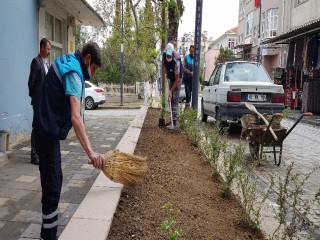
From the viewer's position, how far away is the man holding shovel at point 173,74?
8.25m

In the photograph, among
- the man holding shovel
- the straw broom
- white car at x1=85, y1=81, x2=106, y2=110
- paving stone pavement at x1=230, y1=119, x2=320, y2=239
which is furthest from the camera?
white car at x1=85, y1=81, x2=106, y2=110

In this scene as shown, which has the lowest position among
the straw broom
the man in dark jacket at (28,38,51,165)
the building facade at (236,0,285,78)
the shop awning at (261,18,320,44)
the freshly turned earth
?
the freshly turned earth

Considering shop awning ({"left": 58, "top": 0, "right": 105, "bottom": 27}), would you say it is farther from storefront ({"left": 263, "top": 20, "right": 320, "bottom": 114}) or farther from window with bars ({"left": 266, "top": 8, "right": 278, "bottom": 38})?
window with bars ({"left": 266, "top": 8, "right": 278, "bottom": 38})

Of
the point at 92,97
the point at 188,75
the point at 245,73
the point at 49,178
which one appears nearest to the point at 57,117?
the point at 49,178

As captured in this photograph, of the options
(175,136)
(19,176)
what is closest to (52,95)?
(19,176)

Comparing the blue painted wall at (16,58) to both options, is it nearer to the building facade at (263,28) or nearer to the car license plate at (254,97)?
the car license plate at (254,97)

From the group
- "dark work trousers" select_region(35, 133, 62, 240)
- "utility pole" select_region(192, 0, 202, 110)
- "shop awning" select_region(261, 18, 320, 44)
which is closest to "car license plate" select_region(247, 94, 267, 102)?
"utility pole" select_region(192, 0, 202, 110)

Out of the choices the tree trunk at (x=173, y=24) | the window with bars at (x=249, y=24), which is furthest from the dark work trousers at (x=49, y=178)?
the window with bars at (x=249, y=24)

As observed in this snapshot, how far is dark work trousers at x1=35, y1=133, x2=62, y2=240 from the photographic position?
3.10 metres

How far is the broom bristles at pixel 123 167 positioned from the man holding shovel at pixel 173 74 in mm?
4639

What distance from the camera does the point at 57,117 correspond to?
3002mm

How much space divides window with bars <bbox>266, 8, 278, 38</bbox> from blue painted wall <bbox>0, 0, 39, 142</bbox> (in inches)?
1144

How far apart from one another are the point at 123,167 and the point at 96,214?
639 millimetres

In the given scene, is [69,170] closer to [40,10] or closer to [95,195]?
[95,195]
